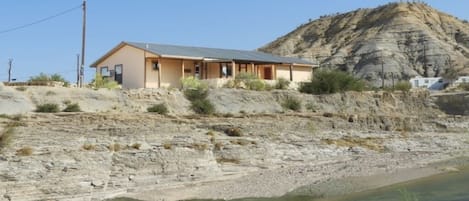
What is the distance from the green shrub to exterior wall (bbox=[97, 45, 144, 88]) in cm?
931

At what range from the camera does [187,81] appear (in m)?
44.7

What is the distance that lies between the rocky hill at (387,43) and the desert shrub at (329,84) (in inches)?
1461

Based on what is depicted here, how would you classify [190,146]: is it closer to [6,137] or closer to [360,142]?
[6,137]

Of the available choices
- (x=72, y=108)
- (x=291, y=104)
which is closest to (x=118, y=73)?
(x=291, y=104)

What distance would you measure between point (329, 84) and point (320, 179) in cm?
2331

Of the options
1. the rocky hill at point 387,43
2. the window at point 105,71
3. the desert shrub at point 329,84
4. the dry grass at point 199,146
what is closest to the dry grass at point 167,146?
the dry grass at point 199,146

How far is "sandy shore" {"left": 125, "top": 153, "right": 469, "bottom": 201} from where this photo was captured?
2506cm

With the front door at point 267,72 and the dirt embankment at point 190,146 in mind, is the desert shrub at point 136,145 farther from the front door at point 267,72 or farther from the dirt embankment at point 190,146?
the front door at point 267,72

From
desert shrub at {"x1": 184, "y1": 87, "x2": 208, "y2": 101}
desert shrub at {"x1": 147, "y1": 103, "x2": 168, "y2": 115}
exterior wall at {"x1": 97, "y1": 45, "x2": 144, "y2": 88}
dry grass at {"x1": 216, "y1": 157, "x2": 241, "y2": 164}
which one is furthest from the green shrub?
exterior wall at {"x1": 97, "y1": 45, "x2": 144, "y2": 88}

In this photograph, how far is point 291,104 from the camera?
44844 millimetres

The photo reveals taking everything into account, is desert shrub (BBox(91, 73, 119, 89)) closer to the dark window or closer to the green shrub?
the dark window

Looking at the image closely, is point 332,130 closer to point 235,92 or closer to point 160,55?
point 235,92

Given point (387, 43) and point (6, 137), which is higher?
point (387, 43)

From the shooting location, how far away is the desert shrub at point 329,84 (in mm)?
50031
